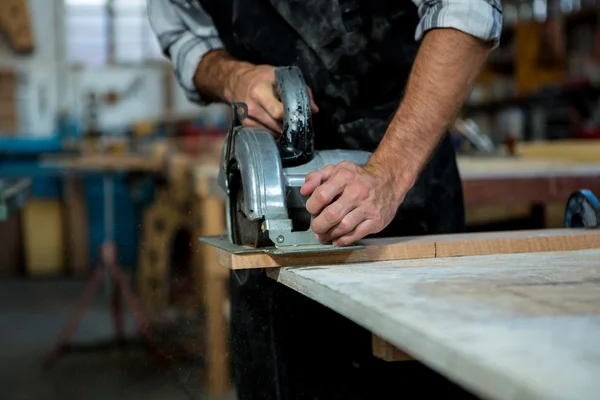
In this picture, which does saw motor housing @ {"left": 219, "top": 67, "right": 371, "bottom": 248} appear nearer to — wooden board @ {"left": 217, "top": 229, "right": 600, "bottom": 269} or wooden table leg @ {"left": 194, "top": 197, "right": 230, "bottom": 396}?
wooden board @ {"left": 217, "top": 229, "right": 600, "bottom": 269}

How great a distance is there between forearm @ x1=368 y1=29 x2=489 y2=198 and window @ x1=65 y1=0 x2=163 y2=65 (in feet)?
34.8

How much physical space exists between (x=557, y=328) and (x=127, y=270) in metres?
6.93

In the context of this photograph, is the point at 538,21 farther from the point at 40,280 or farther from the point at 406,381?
the point at 406,381

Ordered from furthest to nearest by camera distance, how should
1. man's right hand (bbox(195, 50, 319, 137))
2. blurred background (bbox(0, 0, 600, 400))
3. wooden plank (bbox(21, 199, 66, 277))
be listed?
1. wooden plank (bbox(21, 199, 66, 277))
2. blurred background (bbox(0, 0, 600, 400))
3. man's right hand (bbox(195, 50, 319, 137))

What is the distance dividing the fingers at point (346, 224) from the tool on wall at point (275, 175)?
0.02 meters

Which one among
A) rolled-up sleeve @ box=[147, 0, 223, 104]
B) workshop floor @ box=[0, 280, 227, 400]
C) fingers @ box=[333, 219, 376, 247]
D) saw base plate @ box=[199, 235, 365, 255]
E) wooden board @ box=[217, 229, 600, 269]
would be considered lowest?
workshop floor @ box=[0, 280, 227, 400]

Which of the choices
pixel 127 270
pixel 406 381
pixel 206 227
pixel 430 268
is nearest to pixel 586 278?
pixel 430 268

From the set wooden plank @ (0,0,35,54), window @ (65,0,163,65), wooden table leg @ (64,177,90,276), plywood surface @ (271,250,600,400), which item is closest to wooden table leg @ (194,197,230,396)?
plywood surface @ (271,250,600,400)

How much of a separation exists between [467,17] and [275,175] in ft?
1.30

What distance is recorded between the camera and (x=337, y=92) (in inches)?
57.3

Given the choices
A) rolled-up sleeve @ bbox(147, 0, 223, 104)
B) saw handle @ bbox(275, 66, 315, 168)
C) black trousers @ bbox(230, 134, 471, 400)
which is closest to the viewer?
saw handle @ bbox(275, 66, 315, 168)

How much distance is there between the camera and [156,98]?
1147 centimetres

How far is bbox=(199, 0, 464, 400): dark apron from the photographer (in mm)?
1379

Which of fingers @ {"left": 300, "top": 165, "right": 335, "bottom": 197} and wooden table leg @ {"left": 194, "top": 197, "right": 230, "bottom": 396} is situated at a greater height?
fingers @ {"left": 300, "top": 165, "right": 335, "bottom": 197}
